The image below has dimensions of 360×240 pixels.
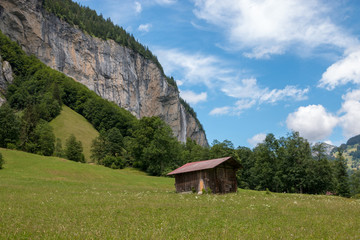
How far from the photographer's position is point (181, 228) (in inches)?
527

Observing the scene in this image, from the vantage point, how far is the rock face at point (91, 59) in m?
132

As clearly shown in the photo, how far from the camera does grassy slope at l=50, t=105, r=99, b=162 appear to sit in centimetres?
9232

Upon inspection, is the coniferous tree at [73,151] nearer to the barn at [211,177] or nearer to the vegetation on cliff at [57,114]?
the vegetation on cliff at [57,114]

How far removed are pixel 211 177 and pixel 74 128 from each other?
75.1m

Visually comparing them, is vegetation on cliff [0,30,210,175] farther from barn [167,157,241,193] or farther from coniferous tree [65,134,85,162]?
barn [167,157,241,193]

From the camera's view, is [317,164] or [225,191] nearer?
[225,191]

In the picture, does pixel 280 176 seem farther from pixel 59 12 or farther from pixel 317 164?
pixel 59 12

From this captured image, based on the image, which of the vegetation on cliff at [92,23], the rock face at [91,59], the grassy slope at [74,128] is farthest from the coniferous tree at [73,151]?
the vegetation on cliff at [92,23]

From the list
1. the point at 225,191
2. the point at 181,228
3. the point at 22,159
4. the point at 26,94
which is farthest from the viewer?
the point at 26,94

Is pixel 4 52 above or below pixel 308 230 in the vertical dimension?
above

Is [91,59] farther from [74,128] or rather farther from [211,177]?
[211,177]

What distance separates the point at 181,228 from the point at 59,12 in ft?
539

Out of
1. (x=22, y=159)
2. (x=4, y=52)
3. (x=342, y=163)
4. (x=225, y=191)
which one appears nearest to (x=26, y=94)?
(x=4, y=52)

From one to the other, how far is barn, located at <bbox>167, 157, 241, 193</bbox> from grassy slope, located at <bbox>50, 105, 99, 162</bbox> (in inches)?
1983
